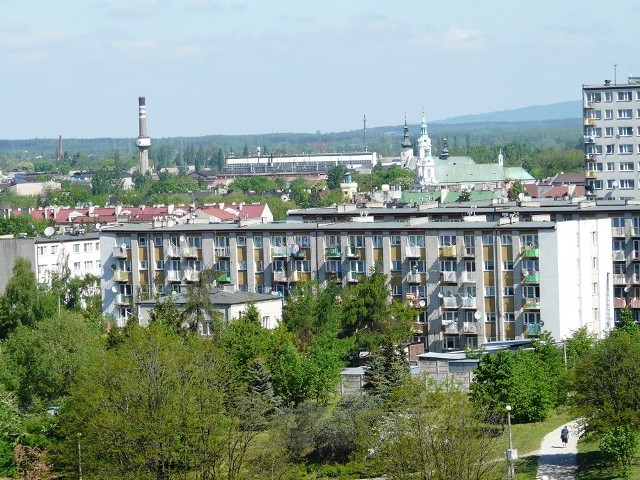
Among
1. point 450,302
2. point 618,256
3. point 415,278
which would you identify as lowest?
point 450,302

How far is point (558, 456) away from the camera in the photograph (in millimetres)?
44250

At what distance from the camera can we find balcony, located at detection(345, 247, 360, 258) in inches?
2677

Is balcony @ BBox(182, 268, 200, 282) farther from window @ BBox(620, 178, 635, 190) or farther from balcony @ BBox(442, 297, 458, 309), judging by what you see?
window @ BBox(620, 178, 635, 190)

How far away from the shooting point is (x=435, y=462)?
3731 cm

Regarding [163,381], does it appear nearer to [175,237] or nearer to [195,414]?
[195,414]

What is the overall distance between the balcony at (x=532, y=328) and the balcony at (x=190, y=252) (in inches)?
646

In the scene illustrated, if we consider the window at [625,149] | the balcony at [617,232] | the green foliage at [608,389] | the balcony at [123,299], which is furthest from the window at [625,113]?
the green foliage at [608,389]

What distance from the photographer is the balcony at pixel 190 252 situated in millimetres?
70875

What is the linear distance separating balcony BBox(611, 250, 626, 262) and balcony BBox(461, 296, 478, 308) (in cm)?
793

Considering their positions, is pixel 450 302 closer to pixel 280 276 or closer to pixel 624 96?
pixel 280 276

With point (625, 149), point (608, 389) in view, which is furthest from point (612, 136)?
point (608, 389)

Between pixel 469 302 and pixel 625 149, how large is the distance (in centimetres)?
4868

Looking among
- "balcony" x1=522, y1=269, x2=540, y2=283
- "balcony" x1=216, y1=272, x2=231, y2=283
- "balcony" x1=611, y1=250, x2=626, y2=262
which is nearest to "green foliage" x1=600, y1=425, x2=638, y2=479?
"balcony" x1=522, y1=269, x2=540, y2=283

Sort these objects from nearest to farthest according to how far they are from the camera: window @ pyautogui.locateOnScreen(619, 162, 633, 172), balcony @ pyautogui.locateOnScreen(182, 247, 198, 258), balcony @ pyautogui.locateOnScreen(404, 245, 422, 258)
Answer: balcony @ pyautogui.locateOnScreen(404, 245, 422, 258)
balcony @ pyautogui.locateOnScreen(182, 247, 198, 258)
window @ pyautogui.locateOnScreen(619, 162, 633, 172)
